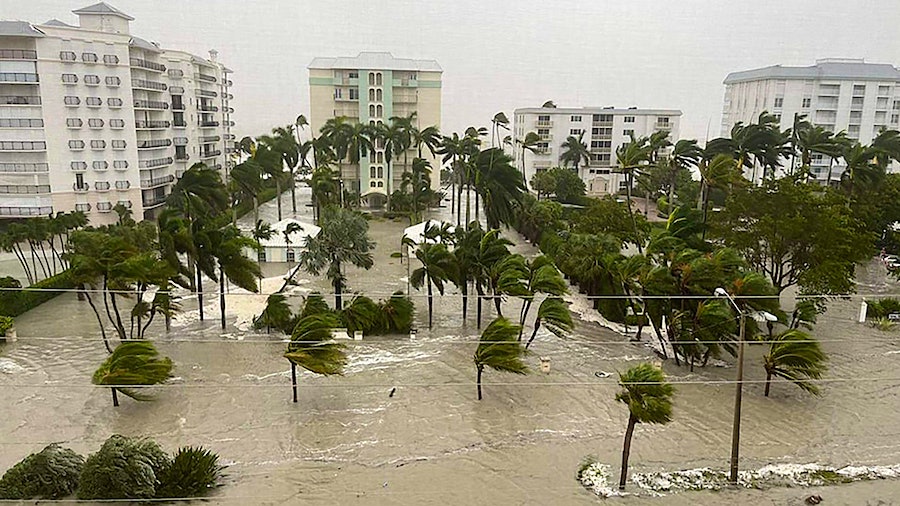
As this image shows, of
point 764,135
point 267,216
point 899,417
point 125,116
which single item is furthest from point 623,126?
point 899,417

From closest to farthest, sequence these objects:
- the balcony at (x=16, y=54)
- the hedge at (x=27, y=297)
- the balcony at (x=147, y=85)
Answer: the hedge at (x=27, y=297)
the balcony at (x=16, y=54)
the balcony at (x=147, y=85)

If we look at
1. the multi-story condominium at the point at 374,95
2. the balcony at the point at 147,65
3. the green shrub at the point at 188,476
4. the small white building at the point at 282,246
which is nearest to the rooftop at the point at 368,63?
the multi-story condominium at the point at 374,95

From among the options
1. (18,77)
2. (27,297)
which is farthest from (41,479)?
(18,77)

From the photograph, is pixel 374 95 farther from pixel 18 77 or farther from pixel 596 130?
pixel 18 77

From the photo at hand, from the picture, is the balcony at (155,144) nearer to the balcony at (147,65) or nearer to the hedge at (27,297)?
the balcony at (147,65)

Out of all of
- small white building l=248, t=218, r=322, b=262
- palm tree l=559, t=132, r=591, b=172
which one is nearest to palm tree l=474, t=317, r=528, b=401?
small white building l=248, t=218, r=322, b=262

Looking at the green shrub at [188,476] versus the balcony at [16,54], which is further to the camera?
the balcony at [16,54]
